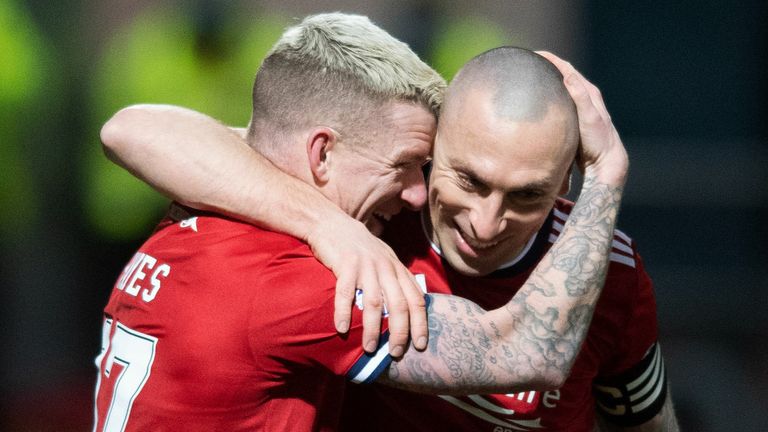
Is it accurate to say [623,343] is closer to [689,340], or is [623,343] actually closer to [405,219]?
[405,219]

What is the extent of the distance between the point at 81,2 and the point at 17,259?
1.74 metres

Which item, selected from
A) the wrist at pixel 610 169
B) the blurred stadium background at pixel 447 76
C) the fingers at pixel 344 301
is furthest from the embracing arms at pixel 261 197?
the blurred stadium background at pixel 447 76

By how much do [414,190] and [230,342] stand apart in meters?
0.75

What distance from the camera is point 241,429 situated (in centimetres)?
258

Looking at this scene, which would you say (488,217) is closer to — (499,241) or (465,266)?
(499,241)

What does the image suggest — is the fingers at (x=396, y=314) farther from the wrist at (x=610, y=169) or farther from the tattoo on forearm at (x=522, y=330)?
the wrist at (x=610, y=169)

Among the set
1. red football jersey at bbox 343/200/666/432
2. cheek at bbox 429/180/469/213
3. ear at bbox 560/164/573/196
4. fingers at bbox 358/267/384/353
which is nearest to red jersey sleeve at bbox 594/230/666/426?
red football jersey at bbox 343/200/666/432

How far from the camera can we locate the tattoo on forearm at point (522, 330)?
8.13 ft

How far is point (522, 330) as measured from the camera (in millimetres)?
2551

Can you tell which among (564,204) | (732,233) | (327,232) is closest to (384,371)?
(327,232)

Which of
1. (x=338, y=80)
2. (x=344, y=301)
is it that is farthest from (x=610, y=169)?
(x=344, y=301)

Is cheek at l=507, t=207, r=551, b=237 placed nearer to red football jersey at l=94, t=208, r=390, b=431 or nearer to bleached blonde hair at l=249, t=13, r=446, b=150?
bleached blonde hair at l=249, t=13, r=446, b=150

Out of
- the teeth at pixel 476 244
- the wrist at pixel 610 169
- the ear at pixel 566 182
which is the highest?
the wrist at pixel 610 169

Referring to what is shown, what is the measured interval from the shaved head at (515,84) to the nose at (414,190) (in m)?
0.21
